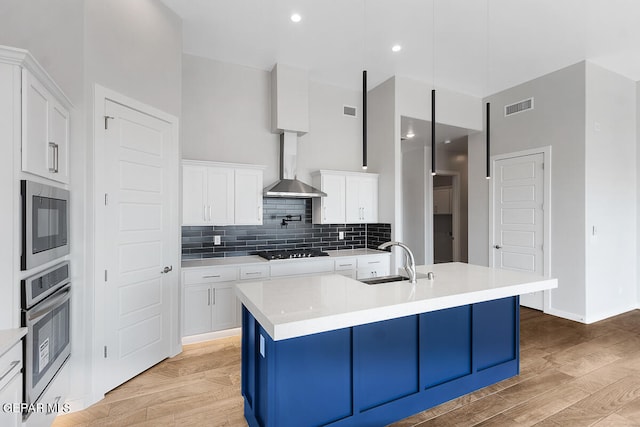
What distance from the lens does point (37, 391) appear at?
1.77 metres


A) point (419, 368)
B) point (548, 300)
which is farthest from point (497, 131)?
point (419, 368)

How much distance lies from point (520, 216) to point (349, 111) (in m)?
3.10

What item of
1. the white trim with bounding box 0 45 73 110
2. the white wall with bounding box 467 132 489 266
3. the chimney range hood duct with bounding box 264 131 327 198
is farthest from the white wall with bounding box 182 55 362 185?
the white wall with bounding box 467 132 489 266

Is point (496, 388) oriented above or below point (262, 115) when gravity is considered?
below

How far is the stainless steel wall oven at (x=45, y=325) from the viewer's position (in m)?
1.70

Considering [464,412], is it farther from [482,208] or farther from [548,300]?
[482,208]

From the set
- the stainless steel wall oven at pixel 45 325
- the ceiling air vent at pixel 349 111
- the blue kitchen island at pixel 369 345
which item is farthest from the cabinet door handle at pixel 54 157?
the ceiling air vent at pixel 349 111

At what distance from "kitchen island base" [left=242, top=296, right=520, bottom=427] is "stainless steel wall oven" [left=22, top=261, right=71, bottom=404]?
1165mm

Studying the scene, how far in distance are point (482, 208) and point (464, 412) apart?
3.83 m

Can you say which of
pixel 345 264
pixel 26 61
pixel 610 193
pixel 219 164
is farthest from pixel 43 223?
pixel 610 193

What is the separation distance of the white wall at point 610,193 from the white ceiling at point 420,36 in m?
0.40

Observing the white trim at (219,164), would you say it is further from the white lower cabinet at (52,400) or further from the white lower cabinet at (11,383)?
the white lower cabinet at (11,383)

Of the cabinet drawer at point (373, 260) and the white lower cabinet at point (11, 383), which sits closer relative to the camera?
the white lower cabinet at point (11, 383)

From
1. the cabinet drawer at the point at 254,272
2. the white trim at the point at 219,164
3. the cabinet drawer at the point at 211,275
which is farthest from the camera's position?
the cabinet drawer at the point at 254,272
